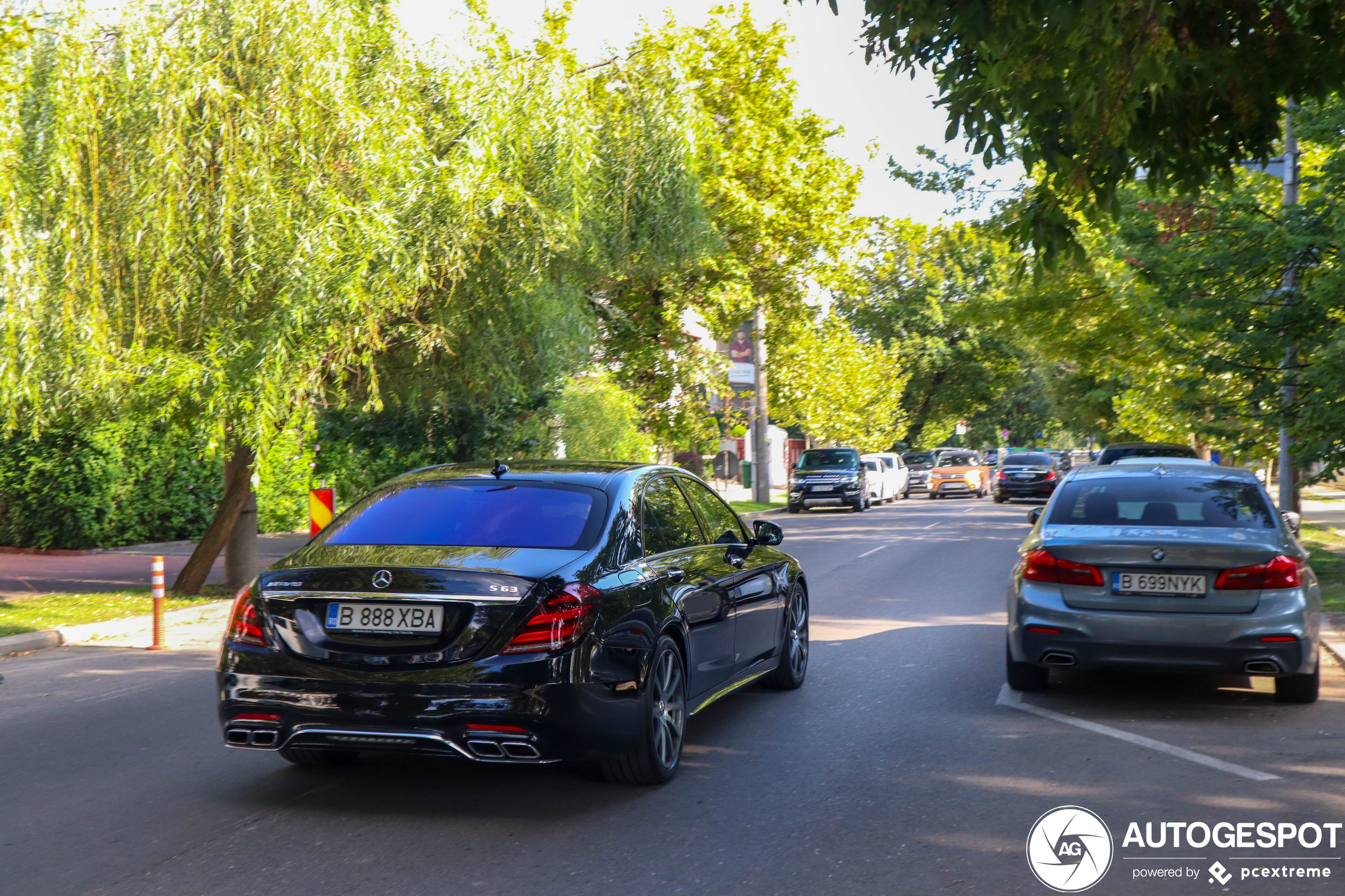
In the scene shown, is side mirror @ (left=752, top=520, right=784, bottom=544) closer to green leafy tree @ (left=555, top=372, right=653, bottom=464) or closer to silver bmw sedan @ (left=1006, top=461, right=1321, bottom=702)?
silver bmw sedan @ (left=1006, top=461, right=1321, bottom=702)

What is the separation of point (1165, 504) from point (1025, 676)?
1396mm

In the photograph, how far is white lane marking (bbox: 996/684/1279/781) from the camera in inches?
246

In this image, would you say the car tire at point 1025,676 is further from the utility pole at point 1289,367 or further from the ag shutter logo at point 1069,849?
the utility pole at point 1289,367

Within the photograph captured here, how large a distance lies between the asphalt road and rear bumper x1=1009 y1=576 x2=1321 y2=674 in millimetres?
353

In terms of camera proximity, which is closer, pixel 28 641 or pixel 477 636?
pixel 477 636

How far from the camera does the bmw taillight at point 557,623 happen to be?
17.5 ft

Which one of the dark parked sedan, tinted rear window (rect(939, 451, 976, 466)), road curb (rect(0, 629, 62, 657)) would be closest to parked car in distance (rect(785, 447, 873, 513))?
tinted rear window (rect(939, 451, 976, 466))

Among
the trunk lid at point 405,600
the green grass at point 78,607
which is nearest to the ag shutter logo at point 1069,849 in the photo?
the trunk lid at point 405,600

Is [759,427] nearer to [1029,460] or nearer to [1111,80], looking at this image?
[1029,460]

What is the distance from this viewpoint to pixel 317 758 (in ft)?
20.8

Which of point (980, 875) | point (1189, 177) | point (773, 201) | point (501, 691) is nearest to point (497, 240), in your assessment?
point (1189, 177)

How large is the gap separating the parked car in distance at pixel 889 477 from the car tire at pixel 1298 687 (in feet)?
107

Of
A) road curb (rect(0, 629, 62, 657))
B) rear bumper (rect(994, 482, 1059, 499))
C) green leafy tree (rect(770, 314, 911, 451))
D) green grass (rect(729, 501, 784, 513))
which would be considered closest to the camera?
road curb (rect(0, 629, 62, 657))

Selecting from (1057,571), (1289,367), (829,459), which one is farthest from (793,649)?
(829,459)
